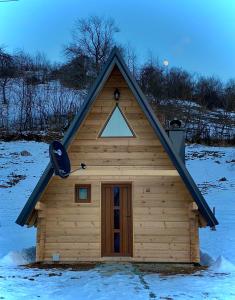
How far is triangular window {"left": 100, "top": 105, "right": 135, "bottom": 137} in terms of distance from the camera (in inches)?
406

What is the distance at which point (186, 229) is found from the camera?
33.2 feet

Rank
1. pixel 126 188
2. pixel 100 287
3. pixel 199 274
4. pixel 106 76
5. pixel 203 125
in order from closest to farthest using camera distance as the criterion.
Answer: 1. pixel 100 287
2. pixel 199 274
3. pixel 106 76
4. pixel 126 188
5. pixel 203 125

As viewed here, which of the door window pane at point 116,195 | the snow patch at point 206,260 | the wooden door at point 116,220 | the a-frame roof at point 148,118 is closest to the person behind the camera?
the a-frame roof at point 148,118

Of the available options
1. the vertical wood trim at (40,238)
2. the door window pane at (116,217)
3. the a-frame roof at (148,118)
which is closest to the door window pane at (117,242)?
the door window pane at (116,217)

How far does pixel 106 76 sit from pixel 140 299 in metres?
4.95

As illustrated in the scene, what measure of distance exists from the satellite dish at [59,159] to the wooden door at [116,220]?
1551 mm

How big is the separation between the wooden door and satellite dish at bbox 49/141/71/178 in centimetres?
155

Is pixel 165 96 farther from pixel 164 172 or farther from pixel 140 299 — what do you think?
pixel 140 299

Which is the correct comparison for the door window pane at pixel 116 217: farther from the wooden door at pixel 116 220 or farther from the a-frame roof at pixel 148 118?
the a-frame roof at pixel 148 118

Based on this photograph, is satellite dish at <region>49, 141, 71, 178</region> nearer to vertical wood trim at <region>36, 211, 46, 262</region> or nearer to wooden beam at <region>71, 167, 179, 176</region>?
wooden beam at <region>71, 167, 179, 176</region>

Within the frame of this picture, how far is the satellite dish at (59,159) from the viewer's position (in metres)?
8.62

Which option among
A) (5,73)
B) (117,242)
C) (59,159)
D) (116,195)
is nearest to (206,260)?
(117,242)

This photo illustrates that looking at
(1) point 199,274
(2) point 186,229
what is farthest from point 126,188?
(1) point 199,274

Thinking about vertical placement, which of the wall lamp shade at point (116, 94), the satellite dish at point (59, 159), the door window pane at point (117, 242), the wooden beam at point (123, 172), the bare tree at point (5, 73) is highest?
the bare tree at point (5, 73)
